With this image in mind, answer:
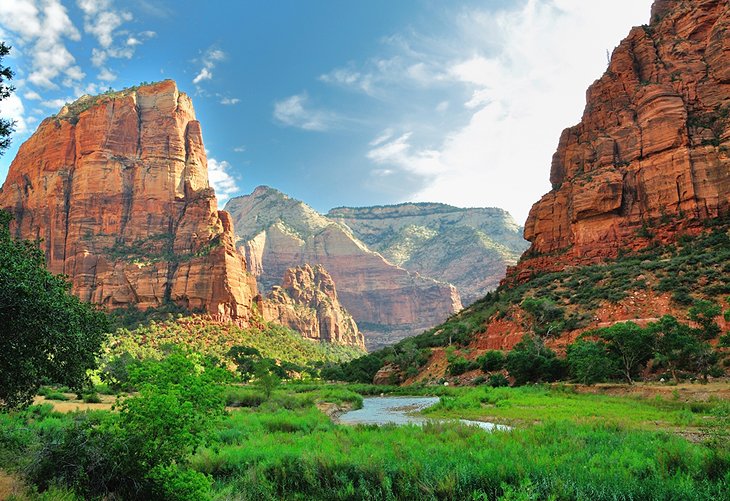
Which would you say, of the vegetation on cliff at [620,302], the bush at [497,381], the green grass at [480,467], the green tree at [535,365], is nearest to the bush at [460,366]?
the vegetation on cliff at [620,302]

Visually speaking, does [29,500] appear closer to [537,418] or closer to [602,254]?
[537,418]

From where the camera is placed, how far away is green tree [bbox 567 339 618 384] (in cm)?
3238

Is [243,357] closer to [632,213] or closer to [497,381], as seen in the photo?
[497,381]

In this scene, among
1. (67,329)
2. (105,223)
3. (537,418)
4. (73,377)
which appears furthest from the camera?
(105,223)

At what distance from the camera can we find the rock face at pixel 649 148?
194ft

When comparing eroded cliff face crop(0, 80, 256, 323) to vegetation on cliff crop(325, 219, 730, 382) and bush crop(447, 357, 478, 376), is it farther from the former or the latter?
bush crop(447, 357, 478, 376)

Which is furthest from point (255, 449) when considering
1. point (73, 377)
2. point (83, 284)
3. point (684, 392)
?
point (83, 284)

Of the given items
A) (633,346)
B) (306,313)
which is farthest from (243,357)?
(306,313)

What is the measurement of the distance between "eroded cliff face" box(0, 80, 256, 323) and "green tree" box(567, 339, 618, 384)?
79455 mm

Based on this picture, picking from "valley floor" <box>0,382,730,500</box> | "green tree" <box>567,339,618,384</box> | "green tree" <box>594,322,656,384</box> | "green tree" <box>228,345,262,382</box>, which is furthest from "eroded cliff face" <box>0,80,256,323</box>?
"valley floor" <box>0,382,730,500</box>

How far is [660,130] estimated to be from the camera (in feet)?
212

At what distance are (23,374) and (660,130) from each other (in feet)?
247

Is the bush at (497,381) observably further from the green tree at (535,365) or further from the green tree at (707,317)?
the green tree at (707,317)

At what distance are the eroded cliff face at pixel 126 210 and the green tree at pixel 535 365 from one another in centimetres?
7169
